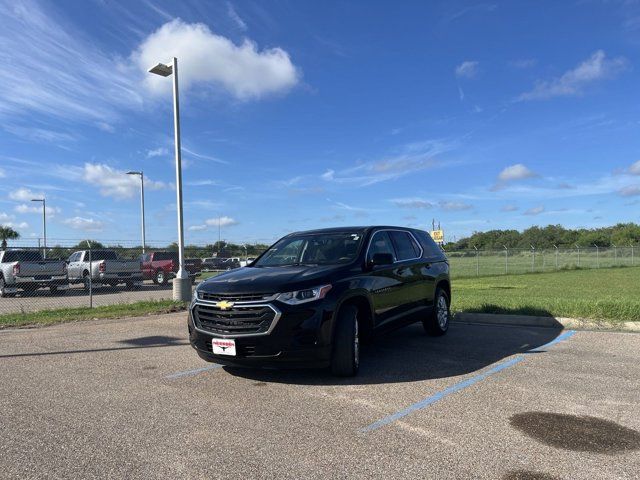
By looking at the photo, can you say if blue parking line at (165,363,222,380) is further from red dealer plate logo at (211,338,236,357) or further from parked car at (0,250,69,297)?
parked car at (0,250,69,297)

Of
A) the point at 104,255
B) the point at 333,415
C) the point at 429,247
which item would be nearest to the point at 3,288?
the point at 104,255

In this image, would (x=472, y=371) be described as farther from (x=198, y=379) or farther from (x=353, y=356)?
(x=198, y=379)

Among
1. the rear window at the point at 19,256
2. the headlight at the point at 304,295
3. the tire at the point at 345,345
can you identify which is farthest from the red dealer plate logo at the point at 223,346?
the rear window at the point at 19,256

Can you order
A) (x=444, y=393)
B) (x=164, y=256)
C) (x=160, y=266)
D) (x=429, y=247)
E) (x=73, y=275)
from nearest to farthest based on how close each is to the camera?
1. (x=444, y=393)
2. (x=429, y=247)
3. (x=73, y=275)
4. (x=160, y=266)
5. (x=164, y=256)

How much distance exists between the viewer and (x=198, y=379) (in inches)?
231

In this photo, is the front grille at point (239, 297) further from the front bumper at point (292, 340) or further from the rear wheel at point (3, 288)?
the rear wheel at point (3, 288)

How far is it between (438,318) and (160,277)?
21.8 m

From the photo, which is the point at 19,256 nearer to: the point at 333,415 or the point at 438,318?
the point at 438,318

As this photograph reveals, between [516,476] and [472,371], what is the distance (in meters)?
2.77

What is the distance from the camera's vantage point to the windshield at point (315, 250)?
6.59 meters

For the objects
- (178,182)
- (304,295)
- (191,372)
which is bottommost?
(191,372)

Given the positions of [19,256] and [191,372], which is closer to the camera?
[191,372]

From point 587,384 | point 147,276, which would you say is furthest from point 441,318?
point 147,276

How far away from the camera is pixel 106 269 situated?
21.9m
